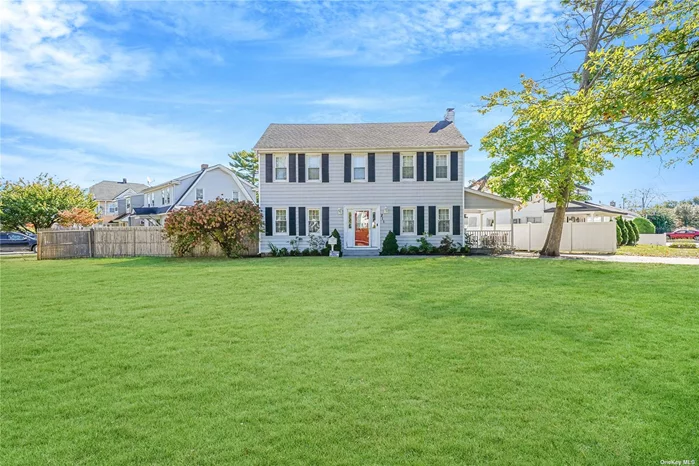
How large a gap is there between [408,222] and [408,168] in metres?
2.63

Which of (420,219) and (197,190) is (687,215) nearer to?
(420,219)

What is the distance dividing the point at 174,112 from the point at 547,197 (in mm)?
17024

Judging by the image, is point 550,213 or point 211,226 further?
point 550,213

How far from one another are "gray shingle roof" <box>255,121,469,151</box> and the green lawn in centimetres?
1196

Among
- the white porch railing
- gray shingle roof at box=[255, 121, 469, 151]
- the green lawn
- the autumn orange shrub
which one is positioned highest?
gray shingle roof at box=[255, 121, 469, 151]

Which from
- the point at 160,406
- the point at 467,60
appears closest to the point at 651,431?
the point at 160,406

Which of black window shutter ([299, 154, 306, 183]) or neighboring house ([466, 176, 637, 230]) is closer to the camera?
black window shutter ([299, 154, 306, 183])

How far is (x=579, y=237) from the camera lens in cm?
1944

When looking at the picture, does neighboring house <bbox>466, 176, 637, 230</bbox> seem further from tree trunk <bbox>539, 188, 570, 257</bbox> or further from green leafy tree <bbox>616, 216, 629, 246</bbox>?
tree trunk <bbox>539, 188, 570, 257</bbox>

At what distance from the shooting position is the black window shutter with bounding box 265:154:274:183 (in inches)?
716

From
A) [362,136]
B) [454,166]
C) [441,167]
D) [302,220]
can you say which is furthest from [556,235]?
[302,220]

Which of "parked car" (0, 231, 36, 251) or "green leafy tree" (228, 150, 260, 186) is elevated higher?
"green leafy tree" (228, 150, 260, 186)

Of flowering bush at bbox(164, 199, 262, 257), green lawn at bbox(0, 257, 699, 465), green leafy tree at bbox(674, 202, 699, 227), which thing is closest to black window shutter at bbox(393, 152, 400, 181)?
flowering bush at bbox(164, 199, 262, 257)

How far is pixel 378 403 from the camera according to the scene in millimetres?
3135
